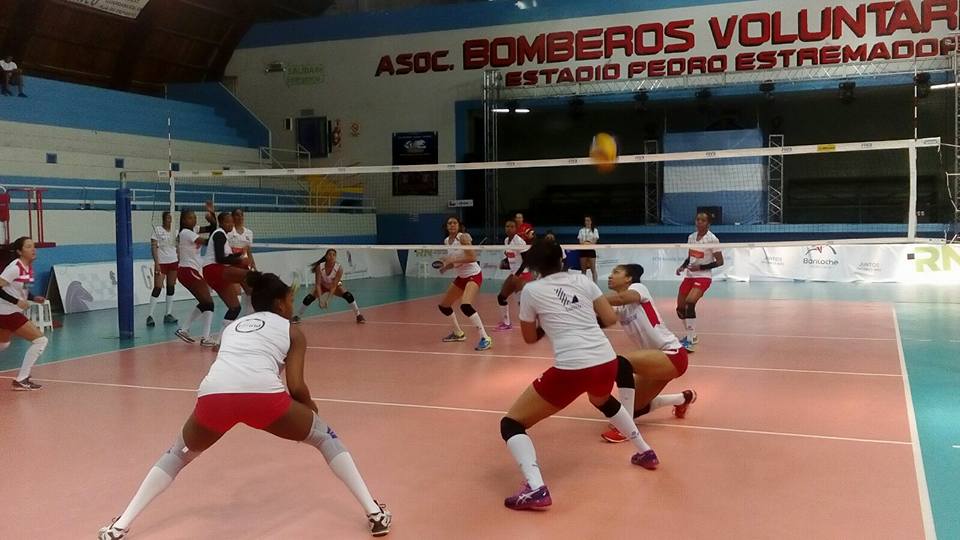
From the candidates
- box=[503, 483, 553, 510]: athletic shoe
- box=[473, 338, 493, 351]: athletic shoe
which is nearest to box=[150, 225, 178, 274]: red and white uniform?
box=[473, 338, 493, 351]: athletic shoe

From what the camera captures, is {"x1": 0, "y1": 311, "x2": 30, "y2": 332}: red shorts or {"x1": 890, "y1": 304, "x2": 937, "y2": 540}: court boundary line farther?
{"x1": 0, "y1": 311, "x2": 30, "y2": 332}: red shorts

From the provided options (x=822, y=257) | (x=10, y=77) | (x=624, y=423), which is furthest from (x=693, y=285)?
(x=10, y=77)

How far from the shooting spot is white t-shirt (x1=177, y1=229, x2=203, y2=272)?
12195mm

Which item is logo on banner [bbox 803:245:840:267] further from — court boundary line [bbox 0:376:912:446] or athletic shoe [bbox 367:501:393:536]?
athletic shoe [bbox 367:501:393:536]

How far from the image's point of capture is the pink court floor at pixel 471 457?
16.1ft

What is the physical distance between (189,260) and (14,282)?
146 inches

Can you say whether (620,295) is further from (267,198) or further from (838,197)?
(838,197)

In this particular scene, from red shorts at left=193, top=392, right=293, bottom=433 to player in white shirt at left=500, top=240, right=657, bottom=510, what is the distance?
150cm

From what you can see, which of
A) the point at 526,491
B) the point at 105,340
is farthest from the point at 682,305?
the point at 105,340

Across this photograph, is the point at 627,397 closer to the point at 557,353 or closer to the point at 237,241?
the point at 557,353

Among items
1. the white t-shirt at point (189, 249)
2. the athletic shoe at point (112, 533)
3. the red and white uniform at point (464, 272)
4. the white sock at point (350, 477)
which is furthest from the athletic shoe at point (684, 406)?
the white t-shirt at point (189, 249)

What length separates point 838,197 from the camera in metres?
26.8

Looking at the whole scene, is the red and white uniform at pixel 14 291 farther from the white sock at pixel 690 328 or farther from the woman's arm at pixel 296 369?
the white sock at pixel 690 328

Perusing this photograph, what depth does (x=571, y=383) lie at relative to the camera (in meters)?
5.17
